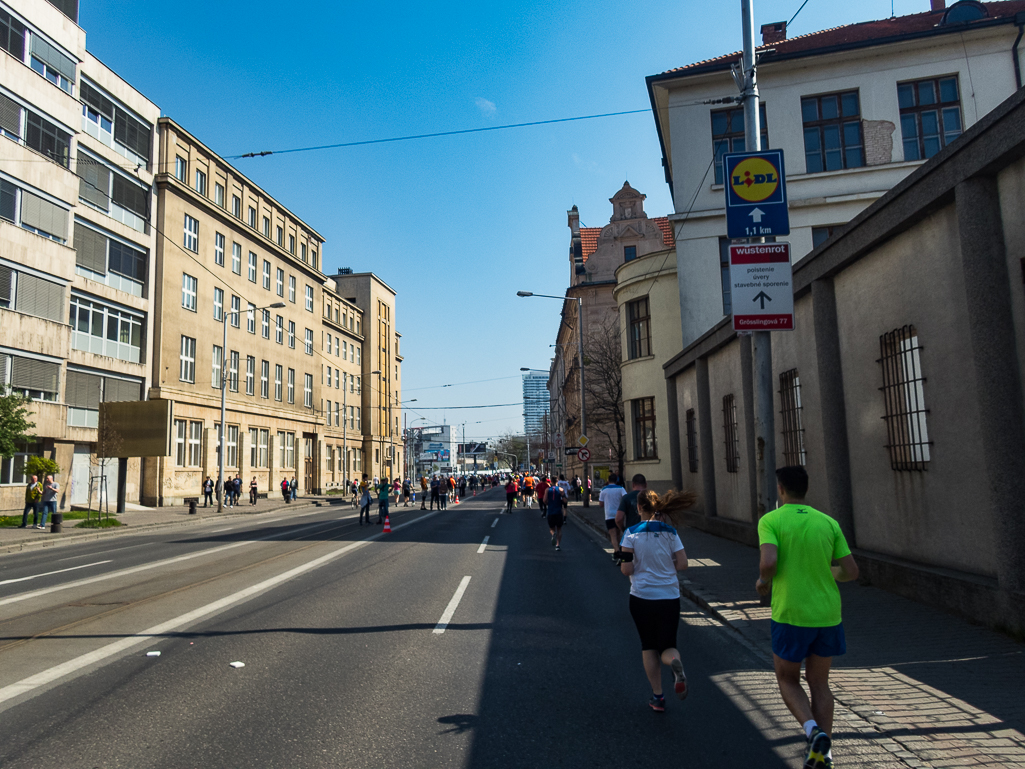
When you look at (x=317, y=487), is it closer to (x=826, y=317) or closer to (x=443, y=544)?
(x=443, y=544)

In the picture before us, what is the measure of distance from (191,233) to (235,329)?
708 centimetres

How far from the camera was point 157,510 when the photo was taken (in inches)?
1443

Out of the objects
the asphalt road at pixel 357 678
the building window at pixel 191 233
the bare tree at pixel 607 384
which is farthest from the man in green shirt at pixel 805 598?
the building window at pixel 191 233

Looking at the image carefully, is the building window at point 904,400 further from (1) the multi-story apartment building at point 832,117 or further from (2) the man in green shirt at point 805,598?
(1) the multi-story apartment building at point 832,117

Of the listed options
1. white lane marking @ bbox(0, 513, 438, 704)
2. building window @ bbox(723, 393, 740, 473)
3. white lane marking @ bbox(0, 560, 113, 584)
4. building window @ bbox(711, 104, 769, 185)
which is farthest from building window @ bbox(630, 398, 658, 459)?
white lane marking @ bbox(0, 560, 113, 584)

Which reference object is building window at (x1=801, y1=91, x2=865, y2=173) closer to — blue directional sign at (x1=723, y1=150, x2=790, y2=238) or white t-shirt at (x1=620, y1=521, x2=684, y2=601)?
blue directional sign at (x1=723, y1=150, x2=790, y2=238)

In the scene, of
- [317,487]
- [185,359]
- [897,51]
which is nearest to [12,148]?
[185,359]

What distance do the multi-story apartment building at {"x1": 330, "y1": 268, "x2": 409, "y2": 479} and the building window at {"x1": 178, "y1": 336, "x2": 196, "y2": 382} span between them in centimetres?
3108

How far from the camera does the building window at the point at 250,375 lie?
163 feet

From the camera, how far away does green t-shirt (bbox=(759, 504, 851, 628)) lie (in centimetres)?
432

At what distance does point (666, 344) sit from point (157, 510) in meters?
25.6

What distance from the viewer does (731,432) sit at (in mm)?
17781

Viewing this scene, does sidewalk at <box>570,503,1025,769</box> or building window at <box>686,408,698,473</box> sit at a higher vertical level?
building window at <box>686,408,698,473</box>

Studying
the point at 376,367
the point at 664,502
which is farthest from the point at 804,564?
the point at 376,367
